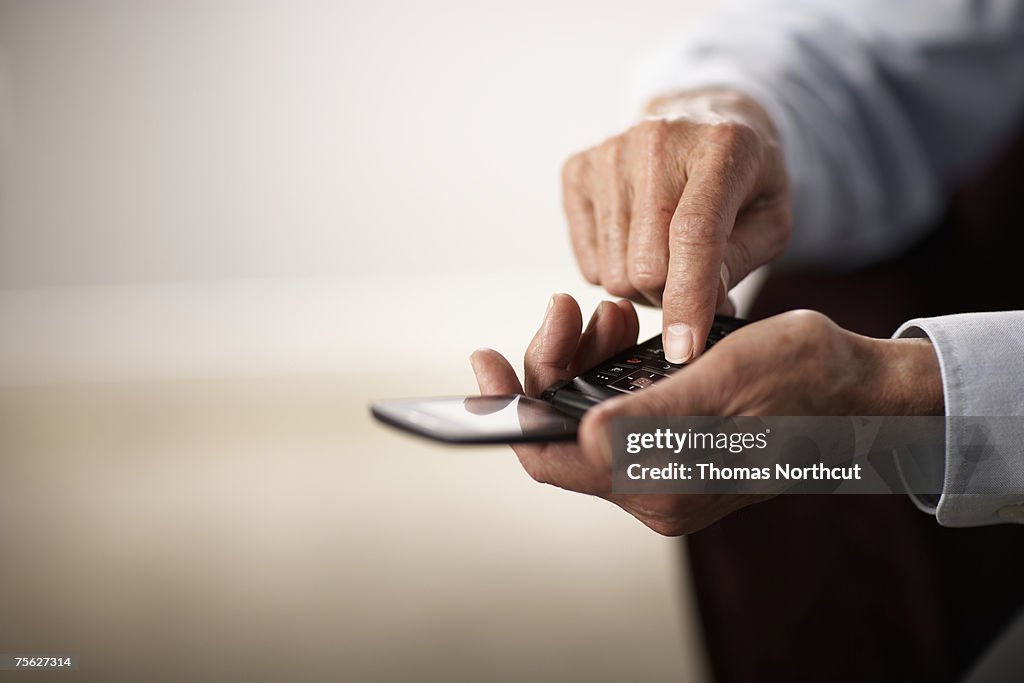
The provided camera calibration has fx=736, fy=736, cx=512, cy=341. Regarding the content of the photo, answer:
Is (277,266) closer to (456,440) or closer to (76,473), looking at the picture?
(76,473)

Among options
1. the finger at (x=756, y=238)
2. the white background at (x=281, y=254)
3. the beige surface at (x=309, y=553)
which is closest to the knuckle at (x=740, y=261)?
the finger at (x=756, y=238)

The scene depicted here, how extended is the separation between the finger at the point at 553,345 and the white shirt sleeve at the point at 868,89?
1.30ft

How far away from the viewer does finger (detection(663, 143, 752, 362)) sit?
40cm

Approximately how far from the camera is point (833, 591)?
0.60 meters

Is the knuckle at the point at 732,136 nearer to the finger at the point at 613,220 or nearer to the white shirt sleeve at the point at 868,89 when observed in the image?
the finger at the point at 613,220

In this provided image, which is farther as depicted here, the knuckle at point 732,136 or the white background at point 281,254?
the white background at point 281,254

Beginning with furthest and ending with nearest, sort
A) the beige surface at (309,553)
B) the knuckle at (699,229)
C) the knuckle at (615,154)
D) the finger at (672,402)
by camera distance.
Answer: the beige surface at (309,553) < the knuckle at (615,154) < the knuckle at (699,229) < the finger at (672,402)

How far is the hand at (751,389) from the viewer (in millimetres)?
328

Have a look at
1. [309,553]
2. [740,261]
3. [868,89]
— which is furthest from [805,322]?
[309,553]

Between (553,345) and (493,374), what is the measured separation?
44 millimetres

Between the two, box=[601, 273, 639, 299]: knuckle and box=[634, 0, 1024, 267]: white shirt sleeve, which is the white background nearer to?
box=[634, 0, 1024, 267]: white shirt sleeve

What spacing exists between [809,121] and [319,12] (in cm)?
110

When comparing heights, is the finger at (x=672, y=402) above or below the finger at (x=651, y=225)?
below

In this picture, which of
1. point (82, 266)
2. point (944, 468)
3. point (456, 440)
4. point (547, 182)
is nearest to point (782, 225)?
point (944, 468)
